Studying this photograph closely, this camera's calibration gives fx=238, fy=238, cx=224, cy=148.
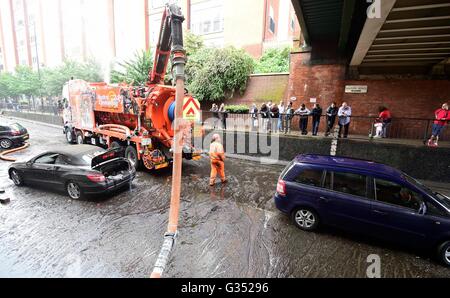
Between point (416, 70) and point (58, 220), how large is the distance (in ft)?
47.5

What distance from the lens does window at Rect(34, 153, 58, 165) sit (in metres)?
6.83

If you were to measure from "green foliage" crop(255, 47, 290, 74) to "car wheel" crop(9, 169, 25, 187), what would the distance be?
652 inches

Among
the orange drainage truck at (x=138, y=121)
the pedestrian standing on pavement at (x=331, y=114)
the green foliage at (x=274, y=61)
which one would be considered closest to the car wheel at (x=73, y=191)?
the orange drainage truck at (x=138, y=121)

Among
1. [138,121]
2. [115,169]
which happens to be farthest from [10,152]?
[115,169]

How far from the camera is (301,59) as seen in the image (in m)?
12.5

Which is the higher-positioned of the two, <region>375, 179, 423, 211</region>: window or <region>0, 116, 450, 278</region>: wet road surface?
<region>375, 179, 423, 211</region>: window

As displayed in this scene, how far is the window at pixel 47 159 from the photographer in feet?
22.4

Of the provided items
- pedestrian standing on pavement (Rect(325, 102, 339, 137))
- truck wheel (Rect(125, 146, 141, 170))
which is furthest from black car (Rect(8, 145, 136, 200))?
pedestrian standing on pavement (Rect(325, 102, 339, 137))

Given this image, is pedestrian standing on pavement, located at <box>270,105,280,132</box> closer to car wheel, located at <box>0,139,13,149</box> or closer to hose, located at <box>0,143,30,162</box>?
hose, located at <box>0,143,30,162</box>

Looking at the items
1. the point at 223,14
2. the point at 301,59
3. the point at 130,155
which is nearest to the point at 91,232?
the point at 130,155

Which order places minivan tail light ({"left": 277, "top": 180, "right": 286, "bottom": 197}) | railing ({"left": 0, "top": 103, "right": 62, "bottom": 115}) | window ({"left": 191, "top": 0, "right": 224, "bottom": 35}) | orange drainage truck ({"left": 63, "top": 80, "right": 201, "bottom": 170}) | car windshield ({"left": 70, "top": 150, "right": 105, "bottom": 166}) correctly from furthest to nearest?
window ({"left": 191, "top": 0, "right": 224, "bottom": 35}), railing ({"left": 0, "top": 103, "right": 62, "bottom": 115}), orange drainage truck ({"left": 63, "top": 80, "right": 201, "bottom": 170}), car windshield ({"left": 70, "top": 150, "right": 105, "bottom": 166}), minivan tail light ({"left": 277, "top": 180, "right": 286, "bottom": 197})

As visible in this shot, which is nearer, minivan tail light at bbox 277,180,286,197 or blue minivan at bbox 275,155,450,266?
blue minivan at bbox 275,155,450,266

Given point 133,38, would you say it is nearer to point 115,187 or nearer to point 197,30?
point 197,30

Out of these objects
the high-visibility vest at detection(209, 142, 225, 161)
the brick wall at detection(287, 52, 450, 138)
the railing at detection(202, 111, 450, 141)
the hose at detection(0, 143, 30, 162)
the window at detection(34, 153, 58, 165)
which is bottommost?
the hose at detection(0, 143, 30, 162)
